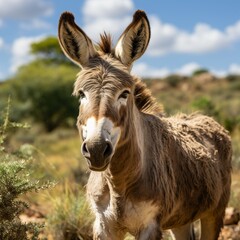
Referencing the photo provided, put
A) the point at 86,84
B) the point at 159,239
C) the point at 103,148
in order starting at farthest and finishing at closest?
the point at 159,239 → the point at 86,84 → the point at 103,148

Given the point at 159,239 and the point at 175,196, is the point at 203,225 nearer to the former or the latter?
the point at 175,196

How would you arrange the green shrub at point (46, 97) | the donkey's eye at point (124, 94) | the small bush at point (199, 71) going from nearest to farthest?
the donkey's eye at point (124, 94) < the green shrub at point (46, 97) < the small bush at point (199, 71)

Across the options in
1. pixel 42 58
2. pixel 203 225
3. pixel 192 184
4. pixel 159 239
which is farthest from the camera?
pixel 42 58

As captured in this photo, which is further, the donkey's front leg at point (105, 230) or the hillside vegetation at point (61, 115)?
the hillside vegetation at point (61, 115)

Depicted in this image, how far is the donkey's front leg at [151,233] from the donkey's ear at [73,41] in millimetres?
1613

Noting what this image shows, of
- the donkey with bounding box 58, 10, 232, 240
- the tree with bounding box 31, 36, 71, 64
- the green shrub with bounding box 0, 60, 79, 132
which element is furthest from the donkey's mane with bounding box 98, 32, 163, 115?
the tree with bounding box 31, 36, 71, 64

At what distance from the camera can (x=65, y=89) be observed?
4091cm

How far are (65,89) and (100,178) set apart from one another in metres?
36.0

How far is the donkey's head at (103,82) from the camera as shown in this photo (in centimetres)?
411

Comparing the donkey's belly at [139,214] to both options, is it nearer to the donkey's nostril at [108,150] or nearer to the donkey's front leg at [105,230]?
the donkey's front leg at [105,230]

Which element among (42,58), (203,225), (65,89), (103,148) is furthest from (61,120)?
(103,148)

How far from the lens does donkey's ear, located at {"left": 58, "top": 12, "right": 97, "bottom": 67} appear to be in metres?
4.87

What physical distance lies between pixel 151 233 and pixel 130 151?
786mm

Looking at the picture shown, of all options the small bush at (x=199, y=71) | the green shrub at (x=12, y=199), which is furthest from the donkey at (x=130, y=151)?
the small bush at (x=199, y=71)
